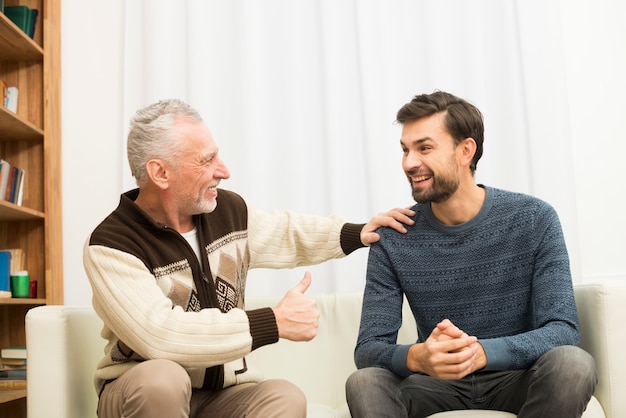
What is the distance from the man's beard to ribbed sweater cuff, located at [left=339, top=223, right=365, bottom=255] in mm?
215

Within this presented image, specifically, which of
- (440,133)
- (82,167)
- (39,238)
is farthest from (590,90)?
(39,238)

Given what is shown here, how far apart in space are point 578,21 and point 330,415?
2105mm

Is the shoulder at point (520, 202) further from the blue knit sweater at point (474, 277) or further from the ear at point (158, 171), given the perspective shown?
the ear at point (158, 171)

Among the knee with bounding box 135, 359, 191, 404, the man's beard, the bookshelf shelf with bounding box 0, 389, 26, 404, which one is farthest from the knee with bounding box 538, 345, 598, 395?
the bookshelf shelf with bounding box 0, 389, 26, 404

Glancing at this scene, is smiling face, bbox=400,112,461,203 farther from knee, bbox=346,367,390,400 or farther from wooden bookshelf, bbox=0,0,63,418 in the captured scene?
wooden bookshelf, bbox=0,0,63,418

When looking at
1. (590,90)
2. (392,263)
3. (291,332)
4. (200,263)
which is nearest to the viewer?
(291,332)

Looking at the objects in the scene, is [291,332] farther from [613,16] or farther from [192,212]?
[613,16]

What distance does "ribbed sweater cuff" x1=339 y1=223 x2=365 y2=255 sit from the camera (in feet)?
7.07

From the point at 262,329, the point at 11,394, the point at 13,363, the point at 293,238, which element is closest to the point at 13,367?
the point at 13,363

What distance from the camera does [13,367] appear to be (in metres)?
3.20

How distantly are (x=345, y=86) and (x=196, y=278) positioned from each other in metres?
1.56

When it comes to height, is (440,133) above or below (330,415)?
above

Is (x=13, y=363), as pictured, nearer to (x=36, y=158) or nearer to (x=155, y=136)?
(x=36, y=158)

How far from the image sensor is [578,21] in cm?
320
